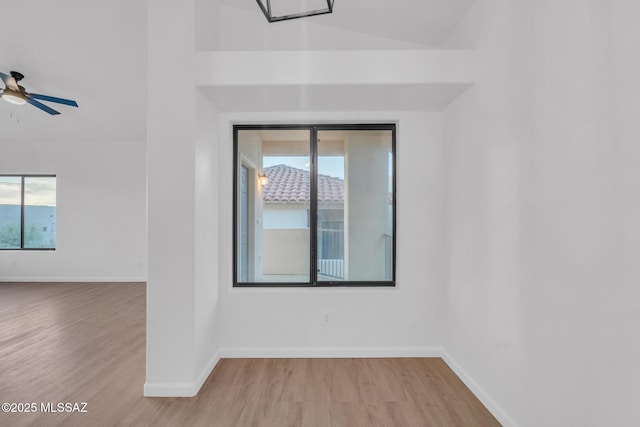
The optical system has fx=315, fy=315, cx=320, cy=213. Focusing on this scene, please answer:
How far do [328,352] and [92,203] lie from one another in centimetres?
548

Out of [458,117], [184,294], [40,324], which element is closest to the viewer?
[184,294]

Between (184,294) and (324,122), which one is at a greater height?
(324,122)

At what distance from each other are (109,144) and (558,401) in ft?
23.2

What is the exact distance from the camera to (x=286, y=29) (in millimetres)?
2953

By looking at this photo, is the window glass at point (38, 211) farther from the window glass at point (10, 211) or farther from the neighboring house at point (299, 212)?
the neighboring house at point (299, 212)

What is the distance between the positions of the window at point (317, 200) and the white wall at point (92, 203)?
3876 millimetres

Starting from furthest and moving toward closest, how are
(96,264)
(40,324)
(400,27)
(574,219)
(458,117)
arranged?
(96,264) < (40,324) < (400,27) < (458,117) < (574,219)

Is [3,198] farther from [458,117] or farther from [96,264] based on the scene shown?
[458,117]

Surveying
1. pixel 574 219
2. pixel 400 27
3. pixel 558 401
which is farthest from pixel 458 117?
pixel 558 401

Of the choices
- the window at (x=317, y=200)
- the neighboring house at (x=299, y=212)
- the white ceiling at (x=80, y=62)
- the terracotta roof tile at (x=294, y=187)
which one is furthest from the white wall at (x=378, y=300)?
the white ceiling at (x=80, y=62)

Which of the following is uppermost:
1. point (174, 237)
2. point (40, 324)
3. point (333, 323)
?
point (174, 237)

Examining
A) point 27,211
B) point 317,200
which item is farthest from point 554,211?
point 27,211

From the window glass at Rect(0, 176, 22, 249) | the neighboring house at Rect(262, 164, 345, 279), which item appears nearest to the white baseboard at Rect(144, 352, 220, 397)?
the neighboring house at Rect(262, 164, 345, 279)

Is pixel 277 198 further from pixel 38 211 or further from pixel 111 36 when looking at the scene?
pixel 38 211
